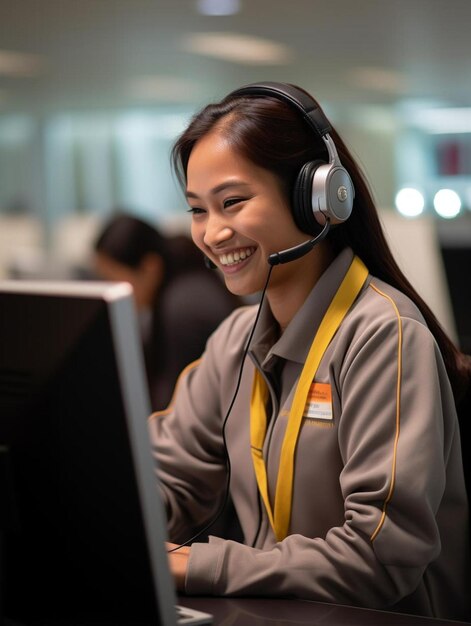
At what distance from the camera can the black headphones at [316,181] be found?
123 cm

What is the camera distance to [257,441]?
50.6 inches

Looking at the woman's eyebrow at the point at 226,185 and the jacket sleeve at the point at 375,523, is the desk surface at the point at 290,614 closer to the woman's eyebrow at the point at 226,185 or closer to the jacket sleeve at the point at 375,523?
the jacket sleeve at the point at 375,523

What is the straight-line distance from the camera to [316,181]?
48.5 inches

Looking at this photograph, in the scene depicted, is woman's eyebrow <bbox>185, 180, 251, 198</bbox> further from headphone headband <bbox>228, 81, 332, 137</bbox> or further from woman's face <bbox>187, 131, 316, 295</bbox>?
headphone headband <bbox>228, 81, 332, 137</bbox>

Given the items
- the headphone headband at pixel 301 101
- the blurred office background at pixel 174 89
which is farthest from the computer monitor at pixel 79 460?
the blurred office background at pixel 174 89

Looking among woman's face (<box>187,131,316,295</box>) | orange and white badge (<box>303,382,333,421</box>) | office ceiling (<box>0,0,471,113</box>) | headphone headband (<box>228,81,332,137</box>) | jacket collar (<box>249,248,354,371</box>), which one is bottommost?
orange and white badge (<box>303,382,333,421</box>)

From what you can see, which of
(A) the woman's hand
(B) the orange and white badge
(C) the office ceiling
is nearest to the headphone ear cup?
(B) the orange and white badge

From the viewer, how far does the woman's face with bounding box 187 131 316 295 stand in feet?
4.07

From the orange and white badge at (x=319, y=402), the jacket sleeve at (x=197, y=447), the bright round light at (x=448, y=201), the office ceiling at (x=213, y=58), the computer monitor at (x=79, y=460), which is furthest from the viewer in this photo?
the bright round light at (x=448, y=201)

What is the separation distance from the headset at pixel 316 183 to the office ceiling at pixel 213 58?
188 inches

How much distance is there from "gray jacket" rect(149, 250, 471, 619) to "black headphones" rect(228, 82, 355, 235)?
78 millimetres

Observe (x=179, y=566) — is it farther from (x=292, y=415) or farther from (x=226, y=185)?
(x=226, y=185)

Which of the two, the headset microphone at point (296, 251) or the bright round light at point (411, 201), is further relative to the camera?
the bright round light at point (411, 201)

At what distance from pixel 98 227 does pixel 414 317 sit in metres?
3.61
